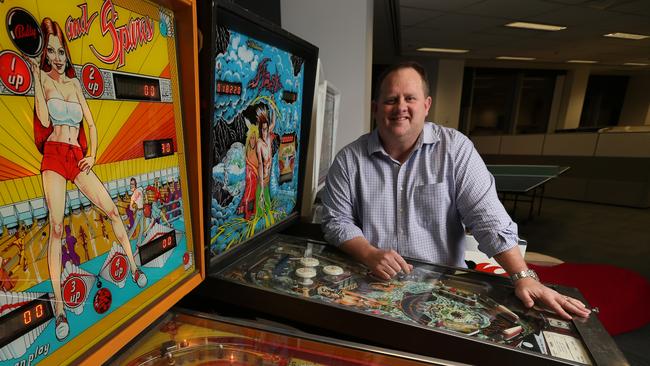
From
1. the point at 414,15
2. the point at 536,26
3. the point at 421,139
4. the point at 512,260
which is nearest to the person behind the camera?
the point at 512,260

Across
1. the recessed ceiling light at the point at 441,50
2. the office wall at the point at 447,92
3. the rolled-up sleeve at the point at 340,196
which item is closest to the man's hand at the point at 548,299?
the rolled-up sleeve at the point at 340,196

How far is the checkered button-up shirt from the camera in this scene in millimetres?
1362

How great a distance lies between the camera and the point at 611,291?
2.58 metres

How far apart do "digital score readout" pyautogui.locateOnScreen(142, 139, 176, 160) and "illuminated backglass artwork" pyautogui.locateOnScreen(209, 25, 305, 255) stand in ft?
0.36

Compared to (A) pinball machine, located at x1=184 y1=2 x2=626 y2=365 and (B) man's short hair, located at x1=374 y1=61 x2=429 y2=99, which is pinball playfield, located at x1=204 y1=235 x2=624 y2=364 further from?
(B) man's short hair, located at x1=374 y1=61 x2=429 y2=99

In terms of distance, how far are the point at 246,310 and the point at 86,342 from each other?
1.61 ft

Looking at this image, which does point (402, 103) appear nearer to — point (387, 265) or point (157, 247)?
point (387, 265)

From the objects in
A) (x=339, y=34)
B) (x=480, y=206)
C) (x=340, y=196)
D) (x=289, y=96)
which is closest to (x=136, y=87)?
(x=289, y=96)

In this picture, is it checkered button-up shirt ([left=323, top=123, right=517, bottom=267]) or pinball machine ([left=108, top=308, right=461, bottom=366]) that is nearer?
pinball machine ([left=108, top=308, right=461, bottom=366])

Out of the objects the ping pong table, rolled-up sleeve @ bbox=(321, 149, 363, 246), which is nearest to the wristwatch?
rolled-up sleeve @ bbox=(321, 149, 363, 246)

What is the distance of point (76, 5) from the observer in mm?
547

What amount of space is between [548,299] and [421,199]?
1.92ft

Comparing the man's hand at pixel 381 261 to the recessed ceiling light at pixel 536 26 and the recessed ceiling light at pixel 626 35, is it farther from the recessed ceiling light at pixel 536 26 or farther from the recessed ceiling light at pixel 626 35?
the recessed ceiling light at pixel 626 35

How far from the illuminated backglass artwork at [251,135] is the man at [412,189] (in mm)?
302
